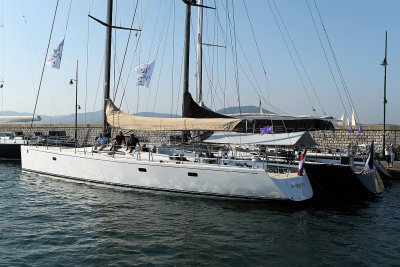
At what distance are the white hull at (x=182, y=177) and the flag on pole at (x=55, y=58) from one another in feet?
15.7

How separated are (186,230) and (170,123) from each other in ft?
17.9

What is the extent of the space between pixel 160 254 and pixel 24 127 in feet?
161

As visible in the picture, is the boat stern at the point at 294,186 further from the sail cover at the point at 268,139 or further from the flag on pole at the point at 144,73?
the flag on pole at the point at 144,73

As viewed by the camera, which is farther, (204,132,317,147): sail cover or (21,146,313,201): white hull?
(204,132,317,147): sail cover

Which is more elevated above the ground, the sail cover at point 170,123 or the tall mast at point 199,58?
the tall mast at point 199,58

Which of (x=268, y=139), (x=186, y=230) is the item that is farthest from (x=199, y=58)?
(x=186, y=230)

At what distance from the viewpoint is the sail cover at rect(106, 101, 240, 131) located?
43.5ft

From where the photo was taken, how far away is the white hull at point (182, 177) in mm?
12102

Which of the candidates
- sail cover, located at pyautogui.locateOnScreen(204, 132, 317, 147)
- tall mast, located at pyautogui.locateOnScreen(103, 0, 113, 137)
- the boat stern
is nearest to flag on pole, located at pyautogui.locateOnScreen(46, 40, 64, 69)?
tall mast, located at pyautogui.locateOnScreen(103, 0, 113, 137)

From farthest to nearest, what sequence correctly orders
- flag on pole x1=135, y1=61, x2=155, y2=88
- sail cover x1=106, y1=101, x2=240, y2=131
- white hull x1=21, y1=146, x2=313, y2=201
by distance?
flag on pole x1=135, y1=61, x2=155, y2=88
sail cover x1=106, y1=101, x2=240, y2=131
white hull x1=21, y1=146, x2=313, y2=201

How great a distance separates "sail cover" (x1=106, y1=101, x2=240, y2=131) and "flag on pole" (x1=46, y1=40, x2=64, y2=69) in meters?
4.97

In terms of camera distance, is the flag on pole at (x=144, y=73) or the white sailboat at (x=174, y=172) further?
the flag on pole at (x=144, y=73)

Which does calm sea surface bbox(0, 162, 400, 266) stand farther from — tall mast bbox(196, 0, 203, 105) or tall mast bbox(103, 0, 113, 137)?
tall mast bbox(196, 0, 203, 105)

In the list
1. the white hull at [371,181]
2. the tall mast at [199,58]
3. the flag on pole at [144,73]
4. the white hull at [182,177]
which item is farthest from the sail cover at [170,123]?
the white hull at [371,181]
